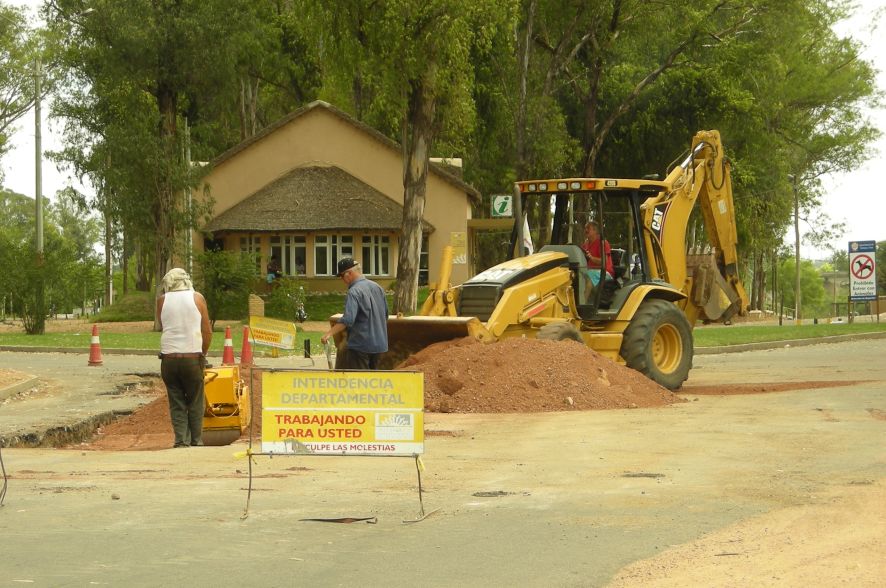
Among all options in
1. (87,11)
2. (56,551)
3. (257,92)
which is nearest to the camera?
(56,551)

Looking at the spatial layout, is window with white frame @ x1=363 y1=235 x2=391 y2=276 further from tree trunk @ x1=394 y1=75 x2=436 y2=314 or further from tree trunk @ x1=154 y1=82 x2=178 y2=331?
tree trunk @ x1=394 y1=75 x2=436 y2=314

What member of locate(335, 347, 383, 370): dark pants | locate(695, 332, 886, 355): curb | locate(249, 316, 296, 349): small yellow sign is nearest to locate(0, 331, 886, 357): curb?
locate(695, 332, 886, 355): curb

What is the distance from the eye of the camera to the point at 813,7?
58.5m

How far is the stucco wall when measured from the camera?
176 feet

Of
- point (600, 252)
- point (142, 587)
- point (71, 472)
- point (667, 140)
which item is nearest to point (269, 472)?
point (71, 472)

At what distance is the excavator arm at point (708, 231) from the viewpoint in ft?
68.0

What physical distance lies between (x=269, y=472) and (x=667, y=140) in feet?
150

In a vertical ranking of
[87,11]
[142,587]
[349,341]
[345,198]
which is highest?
[87,11]

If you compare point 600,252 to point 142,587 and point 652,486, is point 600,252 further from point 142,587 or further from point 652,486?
point 142,587

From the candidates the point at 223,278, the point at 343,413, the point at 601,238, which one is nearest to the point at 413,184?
the point at 223,278

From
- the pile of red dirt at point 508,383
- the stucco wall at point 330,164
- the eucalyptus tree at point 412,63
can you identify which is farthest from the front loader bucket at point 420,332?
the stucco wall at point 330,164

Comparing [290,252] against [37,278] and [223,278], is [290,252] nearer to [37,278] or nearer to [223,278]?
[223,278]

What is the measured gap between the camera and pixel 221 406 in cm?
1438

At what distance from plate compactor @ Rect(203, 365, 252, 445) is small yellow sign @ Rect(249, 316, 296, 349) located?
10843mm
